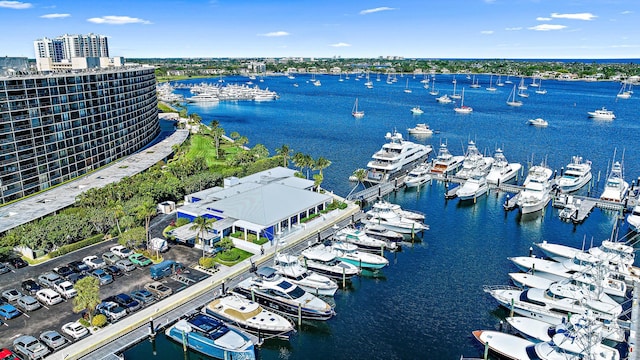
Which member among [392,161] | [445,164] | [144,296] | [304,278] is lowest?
[304,278]

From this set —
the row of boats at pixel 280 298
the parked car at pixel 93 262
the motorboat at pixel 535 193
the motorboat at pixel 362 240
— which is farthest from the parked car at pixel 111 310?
the motorboat at pixel 535 193

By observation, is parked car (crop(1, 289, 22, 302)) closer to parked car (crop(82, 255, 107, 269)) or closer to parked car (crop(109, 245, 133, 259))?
parked car (crop(82, 255, 107, 269))

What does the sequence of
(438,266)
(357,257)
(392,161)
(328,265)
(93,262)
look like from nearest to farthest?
1. (93,262)
2. (328,265)
3. (357,257)
4. (438,266)
5. (392,161)

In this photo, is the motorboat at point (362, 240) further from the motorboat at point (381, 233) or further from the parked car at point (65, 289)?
the parked car at point (65, 289)

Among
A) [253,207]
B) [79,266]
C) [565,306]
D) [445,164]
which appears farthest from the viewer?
[445,164]

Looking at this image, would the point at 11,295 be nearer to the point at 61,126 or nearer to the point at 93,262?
the point at 93,262

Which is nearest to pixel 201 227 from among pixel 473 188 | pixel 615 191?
pixel 473 188

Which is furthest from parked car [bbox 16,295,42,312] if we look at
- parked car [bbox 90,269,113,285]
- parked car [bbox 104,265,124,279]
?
parked car [bbox 104,265,124,279]
